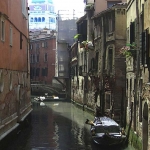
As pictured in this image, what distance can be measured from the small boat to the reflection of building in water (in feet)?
247

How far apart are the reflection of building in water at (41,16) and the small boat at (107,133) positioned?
75.3 metres

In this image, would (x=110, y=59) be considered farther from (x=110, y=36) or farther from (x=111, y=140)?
(x=111, y=140)

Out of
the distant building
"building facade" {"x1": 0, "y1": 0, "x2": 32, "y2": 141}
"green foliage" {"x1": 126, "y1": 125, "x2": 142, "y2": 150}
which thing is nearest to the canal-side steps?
"building facade" {"x1": 0, "y1": 0, "x2": 32, "y2": 141}

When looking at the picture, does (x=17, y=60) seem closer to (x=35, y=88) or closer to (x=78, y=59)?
(x=78, y=59)

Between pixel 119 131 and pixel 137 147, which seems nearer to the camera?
pixel 137 147

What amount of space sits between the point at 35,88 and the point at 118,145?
39.3 meters

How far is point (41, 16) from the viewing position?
305 ft

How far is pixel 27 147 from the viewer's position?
721 inches

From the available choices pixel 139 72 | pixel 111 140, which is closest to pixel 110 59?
pixel 139 72

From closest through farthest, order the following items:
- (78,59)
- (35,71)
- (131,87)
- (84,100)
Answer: (131,87) → (84,100) → (78,59) → (35,71)

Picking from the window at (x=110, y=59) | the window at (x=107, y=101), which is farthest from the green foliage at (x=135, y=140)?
the window at (x=110, y=59)

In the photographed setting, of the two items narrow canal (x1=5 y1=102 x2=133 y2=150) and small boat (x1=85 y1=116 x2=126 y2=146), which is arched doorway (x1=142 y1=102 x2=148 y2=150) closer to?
narrow canal (x1=5 y1=102 x2=133 y2=150)

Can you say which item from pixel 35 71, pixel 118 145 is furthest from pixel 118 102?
pixel 35 71

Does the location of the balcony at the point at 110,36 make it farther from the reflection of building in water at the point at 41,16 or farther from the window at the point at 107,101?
the reflection of building in water at the point at 41,16
